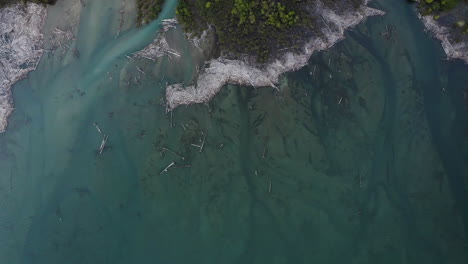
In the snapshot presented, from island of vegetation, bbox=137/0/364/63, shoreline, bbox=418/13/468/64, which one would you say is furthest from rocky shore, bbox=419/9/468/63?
island of vegetation, bbox=137/0/364/63

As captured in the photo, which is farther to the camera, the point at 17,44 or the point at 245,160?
the point at 17,44

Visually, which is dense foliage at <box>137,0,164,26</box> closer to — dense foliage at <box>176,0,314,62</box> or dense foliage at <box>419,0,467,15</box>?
dense foliage at <box>176,0,314,62</box>

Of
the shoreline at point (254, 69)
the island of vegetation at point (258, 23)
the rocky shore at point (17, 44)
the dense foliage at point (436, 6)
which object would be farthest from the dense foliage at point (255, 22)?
the rocky shore at point (17, 44)

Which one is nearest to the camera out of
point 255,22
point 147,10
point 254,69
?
point 255,22

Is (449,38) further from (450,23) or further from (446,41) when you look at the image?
(450,23)

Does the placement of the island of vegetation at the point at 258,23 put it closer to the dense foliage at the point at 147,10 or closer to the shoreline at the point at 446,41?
the dense foliage at the point at 147,10

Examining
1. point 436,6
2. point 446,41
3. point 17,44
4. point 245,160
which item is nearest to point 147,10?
point 17,44
